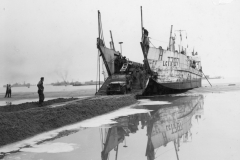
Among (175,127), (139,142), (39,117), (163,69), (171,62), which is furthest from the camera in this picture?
(171,62)

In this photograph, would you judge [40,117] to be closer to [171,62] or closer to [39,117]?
[39,117]

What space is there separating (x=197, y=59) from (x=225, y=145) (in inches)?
1310

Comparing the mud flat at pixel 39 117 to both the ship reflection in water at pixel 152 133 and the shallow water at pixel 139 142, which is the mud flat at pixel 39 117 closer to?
the shallow water at pixel 139 142

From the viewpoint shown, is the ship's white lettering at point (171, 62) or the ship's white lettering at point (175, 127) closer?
the ship's white lettering at point (175, 127)

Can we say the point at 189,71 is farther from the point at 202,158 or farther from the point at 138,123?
the point at 202,158

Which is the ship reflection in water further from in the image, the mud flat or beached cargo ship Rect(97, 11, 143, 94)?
beached cargo ship Rect(97, 11, 143, 94)

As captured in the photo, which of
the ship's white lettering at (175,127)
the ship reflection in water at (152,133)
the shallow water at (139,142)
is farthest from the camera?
the ship's white lettering at (175,127)

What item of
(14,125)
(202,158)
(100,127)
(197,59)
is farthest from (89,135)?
(197,59)

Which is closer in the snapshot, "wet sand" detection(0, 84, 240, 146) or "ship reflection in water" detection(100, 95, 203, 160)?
"ship reflection in water" detection(100, 95, 203, 160)

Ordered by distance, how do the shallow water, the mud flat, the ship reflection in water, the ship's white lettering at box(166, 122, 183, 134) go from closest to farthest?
the shallow water
the ship reflection in water
the mud flat
the ship's white lettering at box(166, 122, 183, 134)

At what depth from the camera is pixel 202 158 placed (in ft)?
15.8

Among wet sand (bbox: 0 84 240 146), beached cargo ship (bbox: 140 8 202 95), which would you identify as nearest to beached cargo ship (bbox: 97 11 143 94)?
beached cargo ship (bbox: 140 8 202 95)

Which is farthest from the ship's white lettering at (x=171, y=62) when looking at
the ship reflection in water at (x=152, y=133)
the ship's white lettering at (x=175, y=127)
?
the ship's white lettering at (x=175, y=127)

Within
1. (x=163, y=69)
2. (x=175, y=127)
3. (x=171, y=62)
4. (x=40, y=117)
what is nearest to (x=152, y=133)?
(x=175, y=127)
